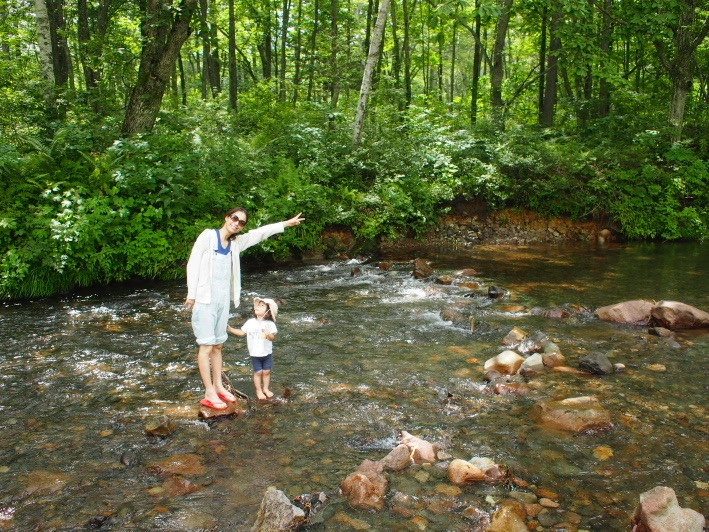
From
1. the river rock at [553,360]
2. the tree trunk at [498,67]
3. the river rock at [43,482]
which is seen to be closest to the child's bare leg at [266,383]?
the river rock at [43,482]

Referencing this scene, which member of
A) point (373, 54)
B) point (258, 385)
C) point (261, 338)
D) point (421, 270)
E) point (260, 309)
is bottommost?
point (258, 385)

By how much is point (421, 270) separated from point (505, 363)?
5.60 metres

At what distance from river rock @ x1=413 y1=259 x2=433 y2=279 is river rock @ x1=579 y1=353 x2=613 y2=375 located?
5.54 meters

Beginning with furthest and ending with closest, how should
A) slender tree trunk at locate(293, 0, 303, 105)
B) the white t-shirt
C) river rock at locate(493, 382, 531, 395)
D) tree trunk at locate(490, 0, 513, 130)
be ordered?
slender tree trunk at locate(293, 0, 303, 105) → tree trunk at locate(490, 0, 513, 130) → river rock at locate(493, 382, 531, 395) → the white t-shirt

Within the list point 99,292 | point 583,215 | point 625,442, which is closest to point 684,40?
point 583,215

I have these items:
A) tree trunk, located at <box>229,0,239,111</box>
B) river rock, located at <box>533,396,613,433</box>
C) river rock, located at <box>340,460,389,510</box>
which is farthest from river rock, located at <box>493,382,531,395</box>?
tree trunk, located at <box>229,0,239,111</box>

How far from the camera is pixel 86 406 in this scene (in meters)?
5.61

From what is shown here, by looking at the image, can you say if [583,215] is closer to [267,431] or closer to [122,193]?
[122,193]

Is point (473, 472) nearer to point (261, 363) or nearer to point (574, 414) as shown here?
point (574, 414)

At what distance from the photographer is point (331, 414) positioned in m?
5.47

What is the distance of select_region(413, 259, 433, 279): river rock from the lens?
39.2 ft

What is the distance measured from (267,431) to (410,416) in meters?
1.45

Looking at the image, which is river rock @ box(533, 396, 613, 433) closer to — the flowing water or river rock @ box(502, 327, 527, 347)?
the flowing water

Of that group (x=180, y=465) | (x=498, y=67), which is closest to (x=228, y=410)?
(x=180, y=465)
